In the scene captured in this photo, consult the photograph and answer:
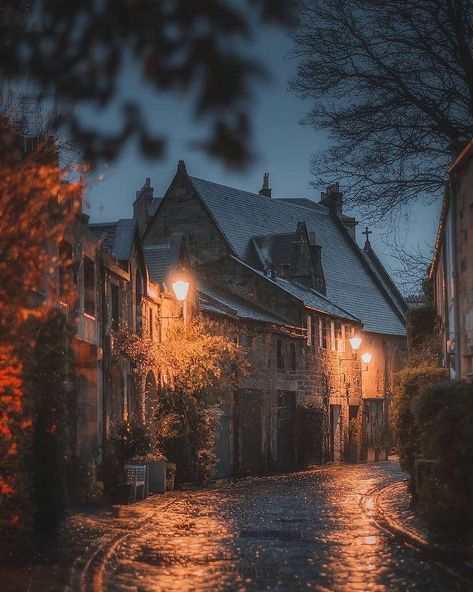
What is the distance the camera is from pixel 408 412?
18500 mm

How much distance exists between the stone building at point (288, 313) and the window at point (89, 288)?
470 inches

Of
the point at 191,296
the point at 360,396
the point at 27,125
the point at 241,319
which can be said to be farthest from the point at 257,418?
the point at 27,125

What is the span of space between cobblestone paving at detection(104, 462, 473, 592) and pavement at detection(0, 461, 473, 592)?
0.01 m

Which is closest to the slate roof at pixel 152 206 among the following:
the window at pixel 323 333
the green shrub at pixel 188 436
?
the window at pixel 323 333

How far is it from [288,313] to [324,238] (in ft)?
48.0

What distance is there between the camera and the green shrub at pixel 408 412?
1831 cm

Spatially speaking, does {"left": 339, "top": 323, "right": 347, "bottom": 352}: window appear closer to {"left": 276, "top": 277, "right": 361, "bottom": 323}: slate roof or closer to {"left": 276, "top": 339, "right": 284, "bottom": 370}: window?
{"left": 276, "top": 277, "right": 361, "bottom": 323}: slate roof

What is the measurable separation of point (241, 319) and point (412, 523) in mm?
20505

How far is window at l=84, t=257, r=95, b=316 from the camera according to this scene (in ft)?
73.3

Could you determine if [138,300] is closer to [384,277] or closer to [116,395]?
[116,395]

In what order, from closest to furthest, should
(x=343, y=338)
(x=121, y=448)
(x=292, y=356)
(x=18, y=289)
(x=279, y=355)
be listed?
1. (x=18, y=289)
2. (x=121, y=448)
3. (x=279, y=355)
4. (x=292, y=356)
5. (x=343, y=338)

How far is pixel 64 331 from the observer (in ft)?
47.4

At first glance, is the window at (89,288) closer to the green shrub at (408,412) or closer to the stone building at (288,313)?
the green shrub at (408,412)

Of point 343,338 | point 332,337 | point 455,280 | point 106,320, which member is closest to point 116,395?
point 106,320
